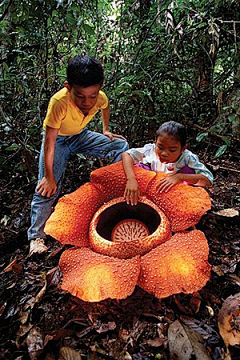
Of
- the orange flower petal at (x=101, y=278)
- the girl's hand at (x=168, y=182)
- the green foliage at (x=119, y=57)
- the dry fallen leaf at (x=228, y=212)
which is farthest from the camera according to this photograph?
the green foliage at (x=119, y=57)

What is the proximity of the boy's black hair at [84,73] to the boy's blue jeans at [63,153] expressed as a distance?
28.0 inches

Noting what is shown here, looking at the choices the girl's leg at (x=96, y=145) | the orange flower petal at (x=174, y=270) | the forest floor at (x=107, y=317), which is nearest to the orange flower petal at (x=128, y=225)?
the orange flower petal at (x=174, y=270)

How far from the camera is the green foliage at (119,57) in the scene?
10.0ft

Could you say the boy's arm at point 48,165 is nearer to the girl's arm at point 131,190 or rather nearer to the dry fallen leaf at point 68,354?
the girl's arm at point 131,190

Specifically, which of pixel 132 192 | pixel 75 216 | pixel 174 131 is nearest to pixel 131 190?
pixel 132 192

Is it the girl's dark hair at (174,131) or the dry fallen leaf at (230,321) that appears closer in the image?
the dry fallen leaf at (230,321)

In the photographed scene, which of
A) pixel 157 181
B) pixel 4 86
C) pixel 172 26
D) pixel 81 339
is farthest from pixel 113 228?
pixel 4 86

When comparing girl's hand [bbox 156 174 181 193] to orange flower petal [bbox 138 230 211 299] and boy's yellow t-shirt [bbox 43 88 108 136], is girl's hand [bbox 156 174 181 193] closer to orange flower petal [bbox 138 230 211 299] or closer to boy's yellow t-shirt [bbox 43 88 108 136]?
orange flower petal [bbox 138 230 211 299]

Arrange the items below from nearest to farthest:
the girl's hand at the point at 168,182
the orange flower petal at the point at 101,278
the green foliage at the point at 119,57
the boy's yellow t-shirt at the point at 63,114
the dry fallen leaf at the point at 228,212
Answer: the orange flower petal at the point at 101,278 → the girl's hand at the point at 168,182 → the boy's yellow t-shirt at the point at 63,114 → the dry fallen leaf at the point at 228,212 → the green foliage at the point at 119,57

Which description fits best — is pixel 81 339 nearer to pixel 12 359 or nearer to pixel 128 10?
pixel 12 359

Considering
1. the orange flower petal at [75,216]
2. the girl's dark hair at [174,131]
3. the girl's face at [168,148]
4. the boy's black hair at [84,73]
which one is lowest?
the orange flower petal at [75,216]

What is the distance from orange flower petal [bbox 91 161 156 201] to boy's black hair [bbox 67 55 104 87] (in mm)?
596

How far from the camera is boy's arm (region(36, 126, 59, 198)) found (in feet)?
7.41

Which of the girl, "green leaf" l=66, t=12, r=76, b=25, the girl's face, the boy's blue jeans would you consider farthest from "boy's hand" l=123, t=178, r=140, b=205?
"green leaf" l=66, t=12, r=76, b=25
